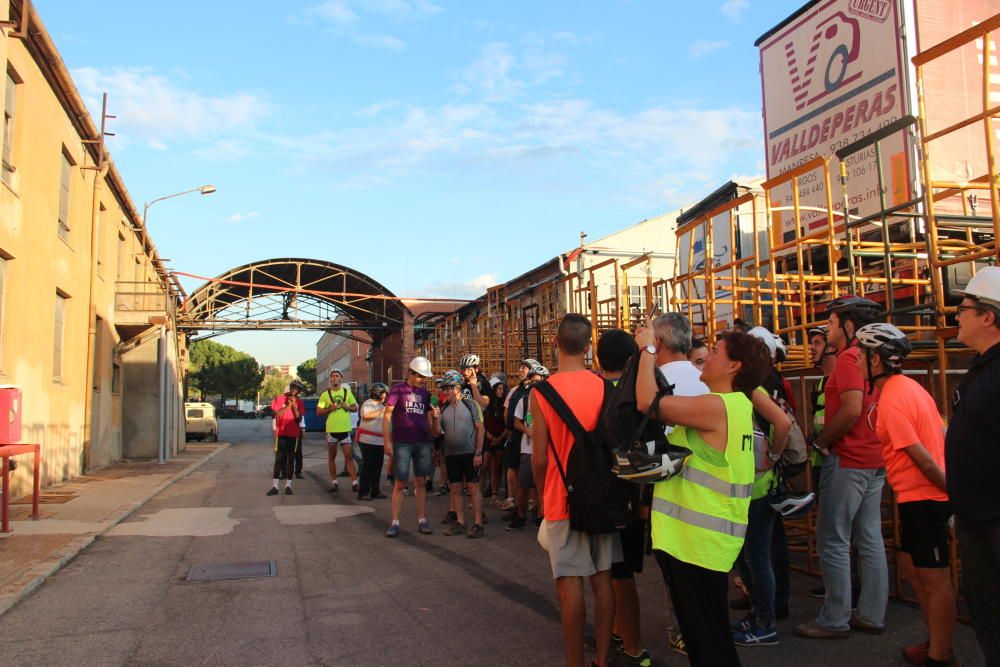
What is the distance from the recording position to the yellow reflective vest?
10.7 ft

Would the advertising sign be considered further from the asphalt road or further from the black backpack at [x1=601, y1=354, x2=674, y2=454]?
the black backpack at [x1=601, y1=354, x2=674, y2=454]

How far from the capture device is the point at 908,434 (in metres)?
4.04

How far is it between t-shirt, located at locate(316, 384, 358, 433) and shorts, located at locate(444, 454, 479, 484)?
4809 mm

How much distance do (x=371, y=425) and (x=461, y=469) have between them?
139 inches

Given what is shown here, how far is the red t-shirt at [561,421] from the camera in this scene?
159 inches

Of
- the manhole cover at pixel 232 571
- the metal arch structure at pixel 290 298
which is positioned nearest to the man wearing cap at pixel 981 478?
the manhole cover at pixel 232 571

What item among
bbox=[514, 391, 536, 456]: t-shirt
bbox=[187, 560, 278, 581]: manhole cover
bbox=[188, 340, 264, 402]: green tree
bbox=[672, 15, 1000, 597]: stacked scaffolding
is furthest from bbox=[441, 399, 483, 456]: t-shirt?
Answer: bbox=[188, 340, 264, 402]: green tree

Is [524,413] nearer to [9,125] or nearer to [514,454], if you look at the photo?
[514,454]

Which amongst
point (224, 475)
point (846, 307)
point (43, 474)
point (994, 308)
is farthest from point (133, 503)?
point (994, 308)

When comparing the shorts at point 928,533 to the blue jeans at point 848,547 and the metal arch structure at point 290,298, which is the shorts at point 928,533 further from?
the metal arch structure at point 290,298

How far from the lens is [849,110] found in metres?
10.1

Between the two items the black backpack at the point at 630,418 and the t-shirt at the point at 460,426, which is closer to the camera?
the black backpack at the point at 630,418

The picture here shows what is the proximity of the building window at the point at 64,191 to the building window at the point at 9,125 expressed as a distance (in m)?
2.61

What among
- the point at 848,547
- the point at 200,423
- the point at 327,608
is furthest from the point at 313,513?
the point at 200,423
